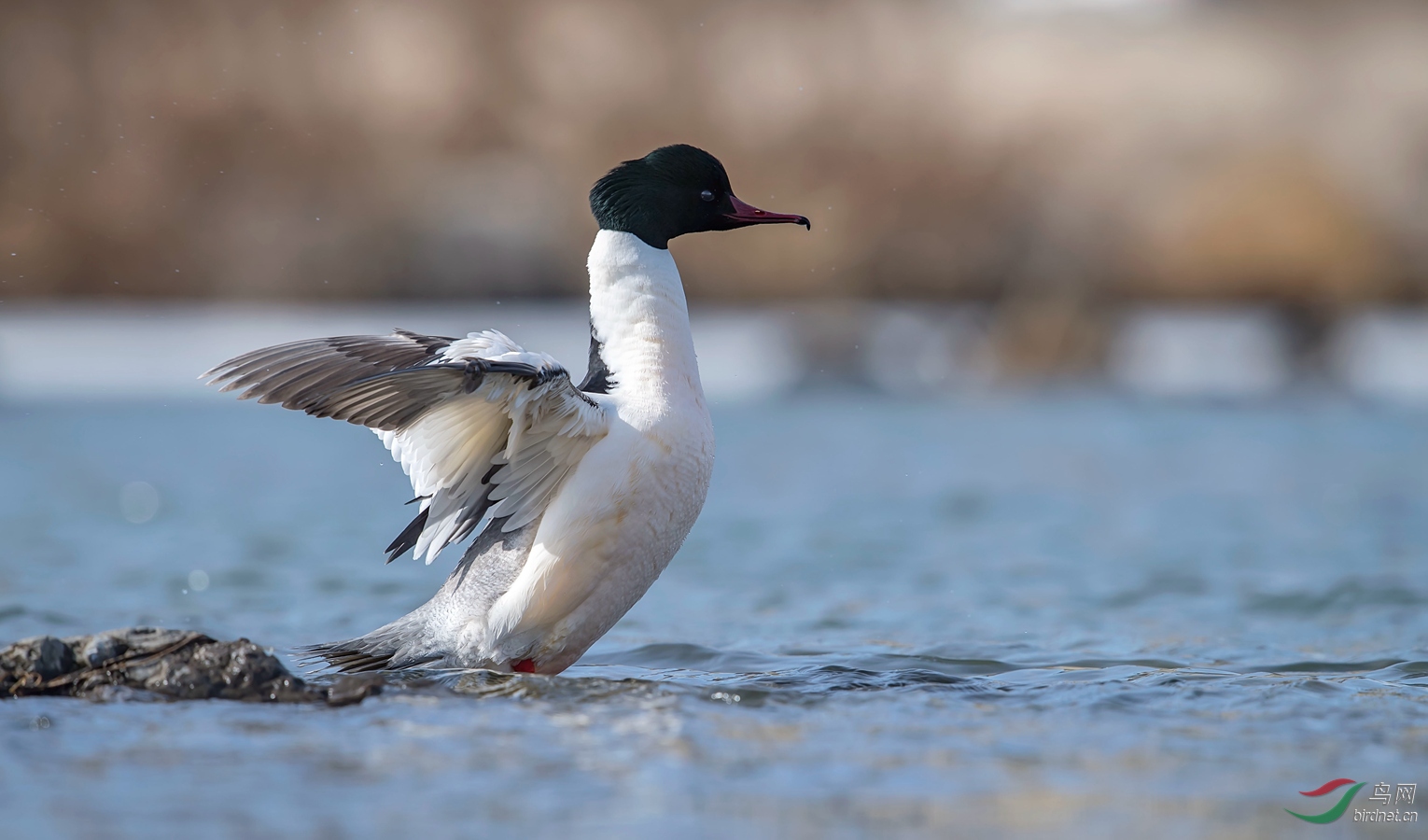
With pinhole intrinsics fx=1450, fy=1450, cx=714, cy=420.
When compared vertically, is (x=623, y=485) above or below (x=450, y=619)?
above

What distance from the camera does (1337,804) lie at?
3.33m

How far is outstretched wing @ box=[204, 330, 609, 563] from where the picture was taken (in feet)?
13.8

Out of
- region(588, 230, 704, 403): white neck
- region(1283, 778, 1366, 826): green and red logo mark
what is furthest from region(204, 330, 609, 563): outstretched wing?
region(1283, 778, 1366, 826): green and red logo mark

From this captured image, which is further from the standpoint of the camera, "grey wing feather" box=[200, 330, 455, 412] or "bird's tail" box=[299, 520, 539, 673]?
"bird's tail" box=[299, 520, 539, 673]


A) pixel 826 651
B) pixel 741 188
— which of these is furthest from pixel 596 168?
pixel 826 651

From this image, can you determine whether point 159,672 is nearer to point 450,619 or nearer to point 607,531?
point 450,619

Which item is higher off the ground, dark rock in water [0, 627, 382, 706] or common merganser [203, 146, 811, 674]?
common merganser [203, 146, 811, 674]

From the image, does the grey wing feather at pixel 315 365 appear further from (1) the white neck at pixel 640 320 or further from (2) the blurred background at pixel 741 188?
(2) the blurred background at pixel 741 188

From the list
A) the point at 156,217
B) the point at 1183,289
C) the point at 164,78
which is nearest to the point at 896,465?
the point at 1183,289

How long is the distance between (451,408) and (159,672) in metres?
1.14

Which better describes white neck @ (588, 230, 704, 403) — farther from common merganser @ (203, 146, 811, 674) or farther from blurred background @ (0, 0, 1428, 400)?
blurred background @ (0, 0, 1428, 400)

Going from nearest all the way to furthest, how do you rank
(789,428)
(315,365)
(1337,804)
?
(1337,804)
(315,365)
(789,428)

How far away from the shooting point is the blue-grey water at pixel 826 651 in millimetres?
3283

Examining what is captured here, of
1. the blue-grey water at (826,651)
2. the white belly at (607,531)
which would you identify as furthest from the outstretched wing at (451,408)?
the blue-grey water at (826,651)
